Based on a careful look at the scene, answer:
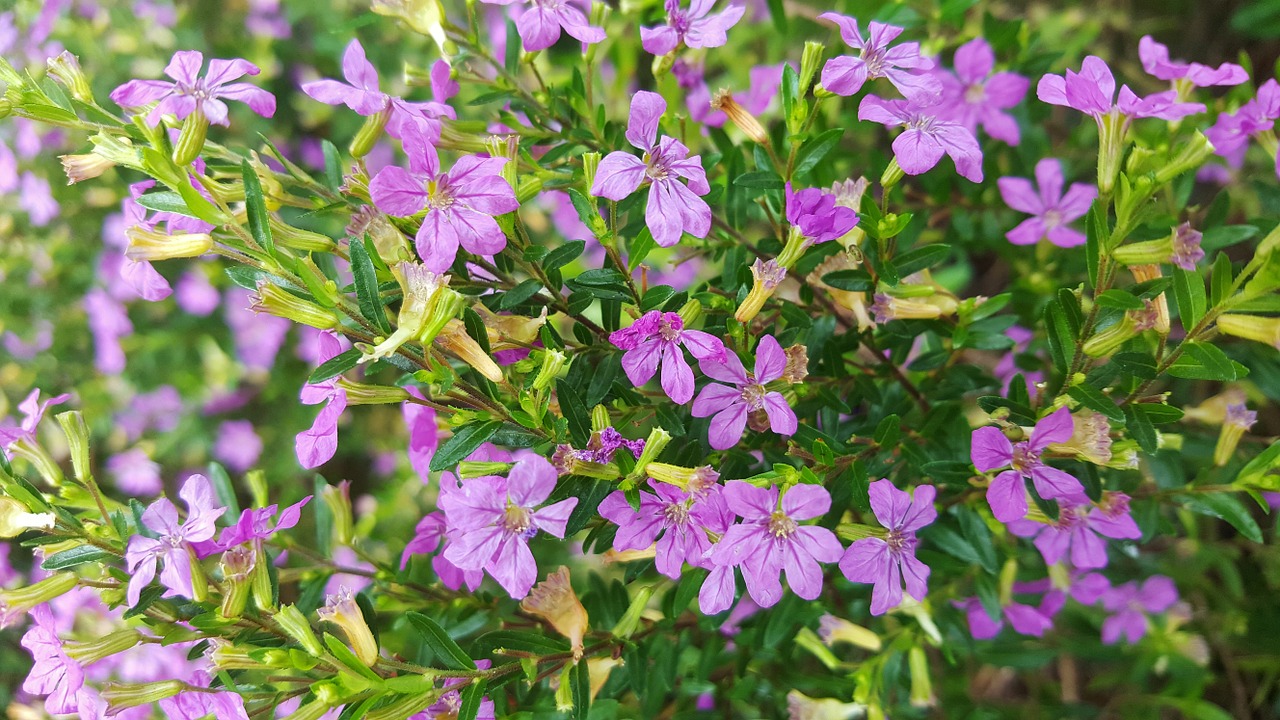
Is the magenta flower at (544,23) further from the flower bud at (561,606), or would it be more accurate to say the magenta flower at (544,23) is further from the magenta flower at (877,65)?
the flower bud at (561,606)

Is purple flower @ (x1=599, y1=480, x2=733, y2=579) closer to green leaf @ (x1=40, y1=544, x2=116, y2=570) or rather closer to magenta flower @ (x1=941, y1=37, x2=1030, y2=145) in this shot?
green leaf @ (x1=40, y1=544, x2=116, y2=570)

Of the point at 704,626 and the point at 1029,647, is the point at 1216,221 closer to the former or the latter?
the point at 1029,647

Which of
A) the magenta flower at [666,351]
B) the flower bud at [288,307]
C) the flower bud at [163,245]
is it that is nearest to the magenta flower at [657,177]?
the magenta flower at [666,351]

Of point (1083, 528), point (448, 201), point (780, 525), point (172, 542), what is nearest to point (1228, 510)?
point (1083, 528)

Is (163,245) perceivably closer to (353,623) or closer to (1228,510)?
(353,623)

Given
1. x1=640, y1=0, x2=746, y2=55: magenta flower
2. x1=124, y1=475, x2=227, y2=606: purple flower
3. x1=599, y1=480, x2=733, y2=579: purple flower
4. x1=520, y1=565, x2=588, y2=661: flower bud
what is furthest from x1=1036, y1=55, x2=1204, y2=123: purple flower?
x1=124, y1=475, x2=227, y2=606: purple flower

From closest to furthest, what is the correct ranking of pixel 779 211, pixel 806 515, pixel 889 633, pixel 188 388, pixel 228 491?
1. pixel 806 515
2. pixel 779 211
3. pixel 228 491
4. pixel 889 633
5. pixel 188 388

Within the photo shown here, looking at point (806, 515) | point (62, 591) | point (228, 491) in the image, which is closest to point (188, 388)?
point (228, 491)
